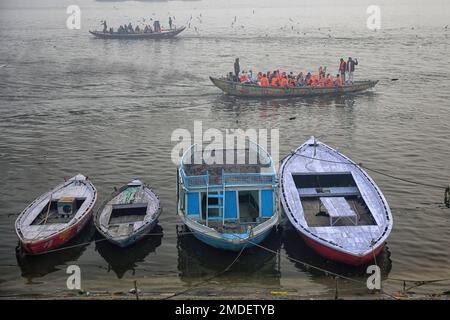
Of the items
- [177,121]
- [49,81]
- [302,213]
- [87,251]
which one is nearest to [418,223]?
[302,213]

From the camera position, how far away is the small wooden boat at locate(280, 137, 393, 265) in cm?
1620

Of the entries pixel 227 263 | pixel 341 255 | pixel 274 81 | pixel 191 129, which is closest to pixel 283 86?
pixel 274 81

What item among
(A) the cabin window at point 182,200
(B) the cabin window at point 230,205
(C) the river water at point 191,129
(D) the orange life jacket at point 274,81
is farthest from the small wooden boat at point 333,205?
(D) the orange life jacket at point 274,81

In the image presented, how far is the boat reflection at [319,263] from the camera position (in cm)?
1612

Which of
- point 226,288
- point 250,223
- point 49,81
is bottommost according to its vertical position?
point 226,288

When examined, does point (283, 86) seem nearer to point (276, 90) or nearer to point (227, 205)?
point (276, 90)

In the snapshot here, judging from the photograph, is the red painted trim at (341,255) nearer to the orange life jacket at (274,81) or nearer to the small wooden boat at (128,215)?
the small wooden boat at (128,215)

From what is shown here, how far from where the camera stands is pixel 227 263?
1702cm

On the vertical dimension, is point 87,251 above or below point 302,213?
below

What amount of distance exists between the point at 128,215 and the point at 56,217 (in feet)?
8.90

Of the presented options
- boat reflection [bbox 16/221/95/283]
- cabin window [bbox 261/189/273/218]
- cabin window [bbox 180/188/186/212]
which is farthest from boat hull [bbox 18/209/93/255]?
cabin window [bbox 261/189/273/218]

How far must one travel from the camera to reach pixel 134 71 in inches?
2035
